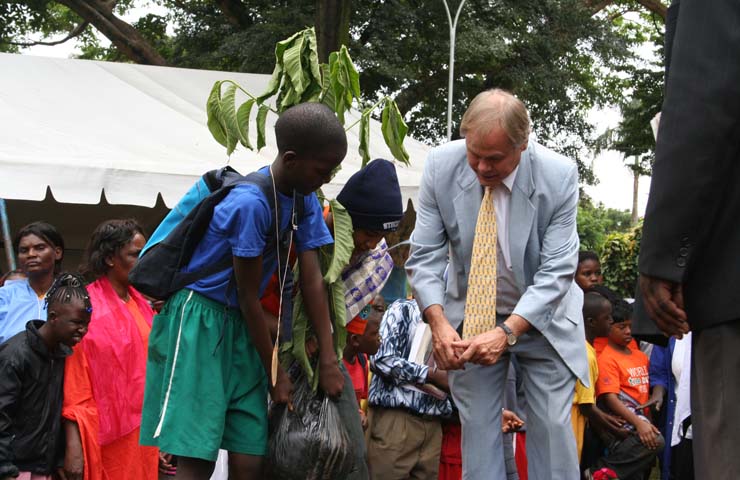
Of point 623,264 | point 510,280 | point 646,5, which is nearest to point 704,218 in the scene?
point 510,280

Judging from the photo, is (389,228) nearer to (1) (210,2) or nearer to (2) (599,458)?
(2) (599,458)

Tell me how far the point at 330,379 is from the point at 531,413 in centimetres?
87

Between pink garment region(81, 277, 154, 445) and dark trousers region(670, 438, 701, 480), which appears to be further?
dark trousers region(670, 438, 701, 480)

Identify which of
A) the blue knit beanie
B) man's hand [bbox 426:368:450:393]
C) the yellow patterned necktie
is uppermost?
the blue knit beanie

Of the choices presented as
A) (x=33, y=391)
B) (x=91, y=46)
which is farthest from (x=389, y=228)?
(x=91, y=46)

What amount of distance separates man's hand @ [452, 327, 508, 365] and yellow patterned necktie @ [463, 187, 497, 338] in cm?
14

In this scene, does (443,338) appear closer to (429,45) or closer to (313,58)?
(313,58)

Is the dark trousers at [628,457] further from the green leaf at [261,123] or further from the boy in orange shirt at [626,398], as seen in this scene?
the green leaf at [261,123]

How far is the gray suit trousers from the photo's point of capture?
13.2 ft

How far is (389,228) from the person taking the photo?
4500mm

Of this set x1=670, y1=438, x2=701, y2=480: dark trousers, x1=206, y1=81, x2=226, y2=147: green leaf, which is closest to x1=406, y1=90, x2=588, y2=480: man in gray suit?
x1=206, y1=81, x2=226, y2=147: green leaf

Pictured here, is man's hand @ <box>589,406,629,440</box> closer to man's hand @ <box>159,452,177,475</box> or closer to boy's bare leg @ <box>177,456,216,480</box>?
man's hand @ <box>159,452,177,475</box>

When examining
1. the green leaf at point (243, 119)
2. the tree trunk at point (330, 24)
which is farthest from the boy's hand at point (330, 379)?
the tree trunk at point (330, 24)

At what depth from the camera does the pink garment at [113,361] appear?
215 inches
